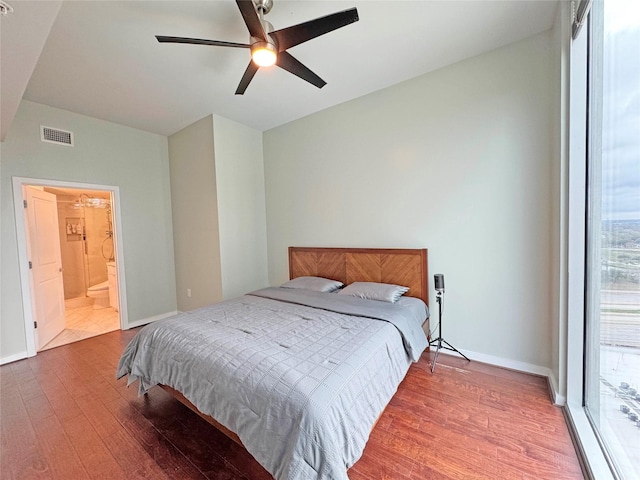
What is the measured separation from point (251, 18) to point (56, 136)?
3.27m

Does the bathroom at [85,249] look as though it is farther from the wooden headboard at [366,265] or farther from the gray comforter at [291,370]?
the gray comforter at [291,370]

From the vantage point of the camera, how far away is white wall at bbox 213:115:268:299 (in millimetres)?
3506

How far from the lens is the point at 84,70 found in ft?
7.93

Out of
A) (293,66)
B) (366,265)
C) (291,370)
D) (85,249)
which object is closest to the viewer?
(291,370)

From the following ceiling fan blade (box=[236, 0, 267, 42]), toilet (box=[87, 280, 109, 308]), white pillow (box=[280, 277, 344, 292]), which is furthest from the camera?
toilet (box=[87, 280, 109, 308])

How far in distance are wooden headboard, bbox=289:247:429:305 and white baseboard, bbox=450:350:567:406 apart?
2.17 feet

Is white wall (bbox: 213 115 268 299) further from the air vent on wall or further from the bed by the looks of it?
the air vent on wall

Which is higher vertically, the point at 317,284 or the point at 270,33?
the point at 270,33

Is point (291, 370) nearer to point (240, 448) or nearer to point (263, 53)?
point (240, 448)

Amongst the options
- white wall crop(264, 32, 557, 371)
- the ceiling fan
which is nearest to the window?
white wall crop(264, 32, 557, 371)

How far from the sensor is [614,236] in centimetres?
138

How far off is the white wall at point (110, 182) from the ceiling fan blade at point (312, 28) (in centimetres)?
319

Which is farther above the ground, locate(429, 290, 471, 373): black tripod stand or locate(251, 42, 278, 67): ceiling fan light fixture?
locate(251, 42, 278, 67): ceiling fan light fixture

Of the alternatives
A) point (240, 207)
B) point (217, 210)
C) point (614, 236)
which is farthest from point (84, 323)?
point (614, 236)
